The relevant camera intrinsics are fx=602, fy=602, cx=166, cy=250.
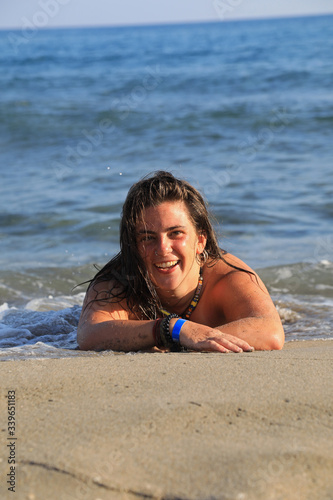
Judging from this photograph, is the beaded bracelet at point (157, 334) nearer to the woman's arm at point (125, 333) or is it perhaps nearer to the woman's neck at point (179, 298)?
the woman's arm at point (125, 333)

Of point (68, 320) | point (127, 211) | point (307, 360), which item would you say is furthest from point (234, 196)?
point (307, 360)

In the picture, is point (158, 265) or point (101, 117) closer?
point (158, 265)

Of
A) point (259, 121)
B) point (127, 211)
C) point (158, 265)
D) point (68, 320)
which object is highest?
point (259, 121)

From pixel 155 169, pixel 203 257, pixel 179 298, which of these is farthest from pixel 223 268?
pixel 155 169

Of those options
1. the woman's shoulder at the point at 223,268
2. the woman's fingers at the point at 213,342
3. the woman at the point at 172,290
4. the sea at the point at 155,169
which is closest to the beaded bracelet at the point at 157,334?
the woman at the point at 172,290

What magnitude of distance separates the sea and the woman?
196 millimetres

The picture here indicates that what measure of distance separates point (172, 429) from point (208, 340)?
105cm

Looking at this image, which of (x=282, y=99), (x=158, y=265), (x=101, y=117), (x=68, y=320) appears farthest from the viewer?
(x=282, y=99)

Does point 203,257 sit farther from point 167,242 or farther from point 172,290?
point 167,242

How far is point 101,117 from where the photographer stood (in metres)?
13.9

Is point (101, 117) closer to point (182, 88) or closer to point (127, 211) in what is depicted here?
point (182, 88)

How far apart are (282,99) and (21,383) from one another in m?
13.9

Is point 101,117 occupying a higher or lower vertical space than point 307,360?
higher

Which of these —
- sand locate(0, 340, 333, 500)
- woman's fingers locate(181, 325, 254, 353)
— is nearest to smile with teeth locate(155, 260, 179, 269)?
woman's fingers locate(181, 325, 254, 353)
